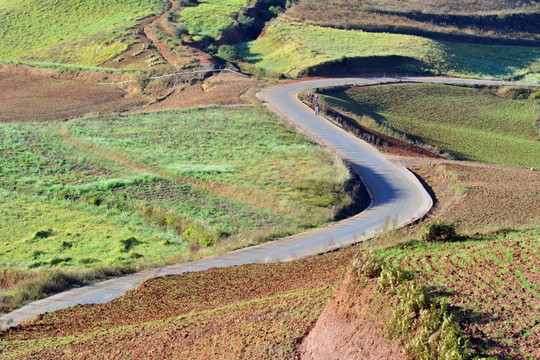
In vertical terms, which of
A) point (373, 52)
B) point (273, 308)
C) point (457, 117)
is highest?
point (273, 308)

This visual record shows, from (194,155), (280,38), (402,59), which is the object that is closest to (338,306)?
(194,155)

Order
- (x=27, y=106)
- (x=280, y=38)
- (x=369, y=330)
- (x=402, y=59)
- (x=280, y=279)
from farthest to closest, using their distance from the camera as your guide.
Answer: (x=280, y=38), (x=402, y=59), (x=27, y=106), (x=280, y=279), (x=369, y=330)

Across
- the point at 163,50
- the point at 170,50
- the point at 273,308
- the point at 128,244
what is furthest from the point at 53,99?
the point at 273,308

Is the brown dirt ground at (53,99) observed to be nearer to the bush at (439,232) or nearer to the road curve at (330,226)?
the road curve at (330,226)

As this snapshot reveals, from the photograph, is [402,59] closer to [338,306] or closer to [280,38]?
[280,38]

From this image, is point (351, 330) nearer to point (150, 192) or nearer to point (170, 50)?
point (150, 192)

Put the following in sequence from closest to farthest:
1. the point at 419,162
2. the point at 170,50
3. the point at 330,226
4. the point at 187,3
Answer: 1. the point at 330,226
2. the point at 419,162
3. the point at 170,50
4. the point at 187,3

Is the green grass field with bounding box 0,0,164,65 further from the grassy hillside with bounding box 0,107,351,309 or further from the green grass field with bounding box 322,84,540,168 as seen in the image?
the green grass field with bounding box 322,84,540,168
